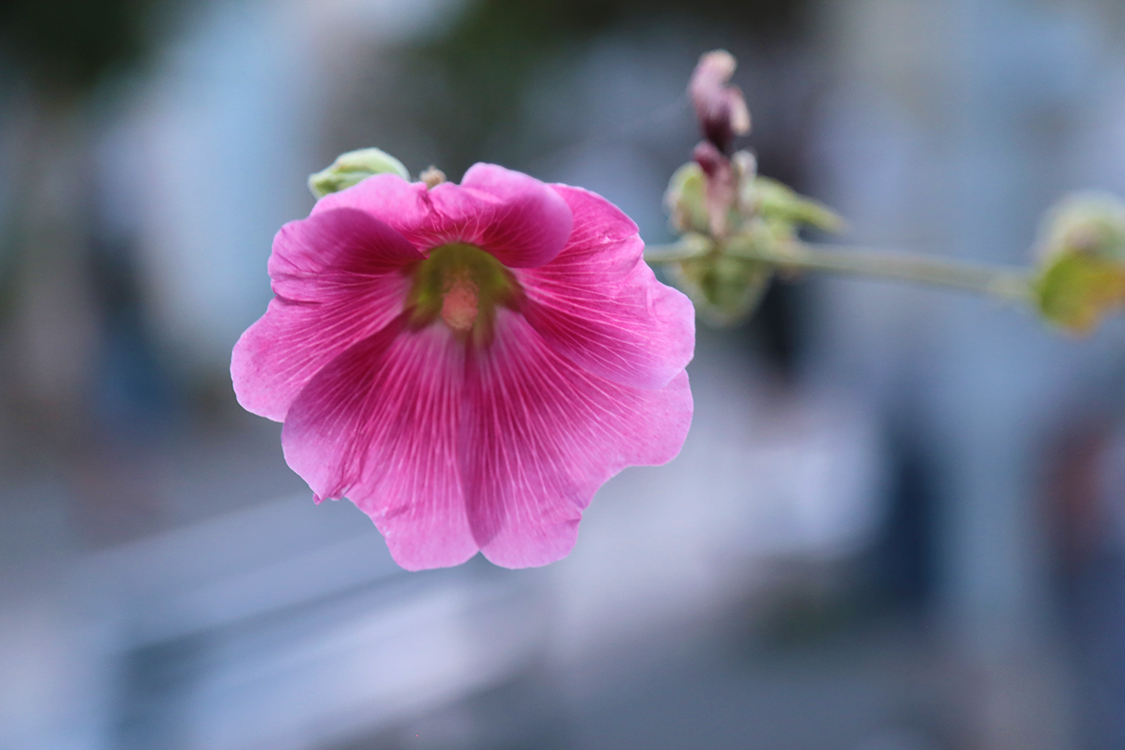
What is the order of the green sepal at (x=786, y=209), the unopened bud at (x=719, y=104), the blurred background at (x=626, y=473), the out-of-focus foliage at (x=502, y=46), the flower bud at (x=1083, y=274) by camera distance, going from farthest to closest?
1. the out-of-focus foliage at (x=502, y=46)
2. the blurred background at (x=626, y=473)
3. the flower bud at (x=1083, y=274)
4. the green sepal at (x=786, y=209)
5. the unopened bud at (x=719, y=104)

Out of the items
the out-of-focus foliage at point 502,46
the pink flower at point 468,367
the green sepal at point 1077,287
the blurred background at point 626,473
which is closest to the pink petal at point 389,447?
the pink flower at point 468,367

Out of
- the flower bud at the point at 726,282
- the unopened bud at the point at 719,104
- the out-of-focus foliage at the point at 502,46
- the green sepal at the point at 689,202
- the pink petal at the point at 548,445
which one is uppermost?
the out-of-focus foliage at the point at 502,46

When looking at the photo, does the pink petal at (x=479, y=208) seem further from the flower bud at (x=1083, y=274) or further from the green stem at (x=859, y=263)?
the flower bud at (x=1083, y=274)

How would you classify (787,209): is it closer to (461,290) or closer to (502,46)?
(461,290)

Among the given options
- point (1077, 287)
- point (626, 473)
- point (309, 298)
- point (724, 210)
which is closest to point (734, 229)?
point (724, 210)

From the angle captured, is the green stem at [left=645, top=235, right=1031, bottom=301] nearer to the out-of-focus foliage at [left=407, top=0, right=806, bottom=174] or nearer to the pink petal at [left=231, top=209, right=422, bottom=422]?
the pink petal at [left=231, top=209, right=422, bottom=422]

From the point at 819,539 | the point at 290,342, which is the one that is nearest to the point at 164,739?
the point at 290,342

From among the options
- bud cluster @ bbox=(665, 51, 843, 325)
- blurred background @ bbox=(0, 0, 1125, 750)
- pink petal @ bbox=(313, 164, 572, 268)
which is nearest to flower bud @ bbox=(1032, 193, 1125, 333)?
bud cluster @ bbox=(665, 51, 843, 325)
